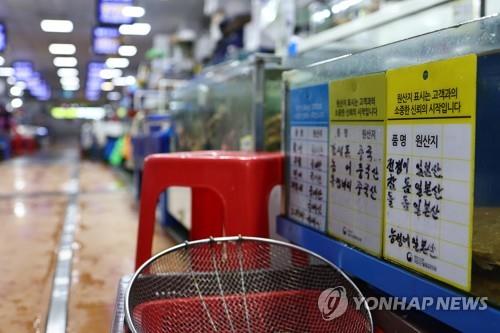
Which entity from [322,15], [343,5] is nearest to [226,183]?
[343,5]

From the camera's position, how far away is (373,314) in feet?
4.34

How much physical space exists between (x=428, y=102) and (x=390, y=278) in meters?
0.44

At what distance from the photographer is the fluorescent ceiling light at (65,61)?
16328 millimetres

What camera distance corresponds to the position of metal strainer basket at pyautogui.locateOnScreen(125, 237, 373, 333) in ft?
4.40

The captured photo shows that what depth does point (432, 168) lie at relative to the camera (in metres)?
1.07

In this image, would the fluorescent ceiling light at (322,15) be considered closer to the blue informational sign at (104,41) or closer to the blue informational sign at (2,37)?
the blue informational sign at (104,41)

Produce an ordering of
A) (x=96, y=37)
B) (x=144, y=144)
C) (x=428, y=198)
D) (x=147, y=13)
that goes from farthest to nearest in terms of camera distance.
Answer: (x=147, y=13), (x=96, y=37), (x=144, y=144), (x=428, y=198)

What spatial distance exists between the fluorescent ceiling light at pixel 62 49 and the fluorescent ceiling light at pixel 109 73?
293 cm

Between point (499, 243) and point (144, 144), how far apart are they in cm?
Answer: 391

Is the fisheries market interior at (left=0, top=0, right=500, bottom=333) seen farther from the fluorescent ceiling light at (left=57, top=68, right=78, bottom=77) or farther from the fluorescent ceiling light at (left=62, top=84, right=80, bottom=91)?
the fluorescent ceiling light at (left=62, top=84, right=80, bottom=91)

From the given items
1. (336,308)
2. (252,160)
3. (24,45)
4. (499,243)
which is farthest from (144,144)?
(24,45)

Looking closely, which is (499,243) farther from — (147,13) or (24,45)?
(24,45)

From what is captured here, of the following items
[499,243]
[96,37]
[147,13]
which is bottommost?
[499,243]

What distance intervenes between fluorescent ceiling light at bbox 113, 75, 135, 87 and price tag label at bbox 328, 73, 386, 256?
19.0 metres
